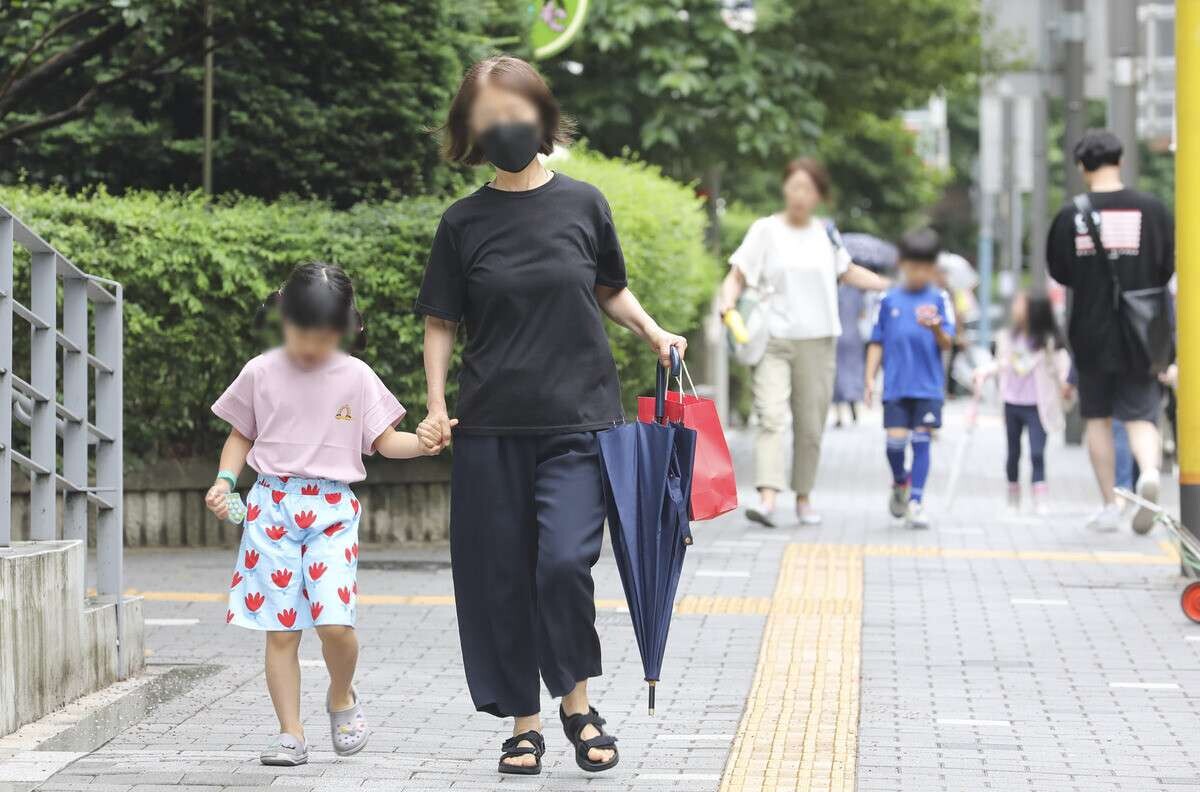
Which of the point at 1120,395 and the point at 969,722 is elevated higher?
the point at 1120,395

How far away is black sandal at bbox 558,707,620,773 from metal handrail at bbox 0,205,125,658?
64.9 inches

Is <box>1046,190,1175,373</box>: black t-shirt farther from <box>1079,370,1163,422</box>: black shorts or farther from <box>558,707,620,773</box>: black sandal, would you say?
<box>558,707,620,773</box>: black sandal

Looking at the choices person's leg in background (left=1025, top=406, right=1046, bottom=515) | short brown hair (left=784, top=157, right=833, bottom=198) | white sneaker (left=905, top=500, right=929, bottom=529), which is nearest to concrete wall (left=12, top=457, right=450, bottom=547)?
short brown hair (left=784, top=157, right=833, bottom=198)

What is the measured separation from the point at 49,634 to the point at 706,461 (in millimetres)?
1901

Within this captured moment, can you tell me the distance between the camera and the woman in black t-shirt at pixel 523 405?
4957mm

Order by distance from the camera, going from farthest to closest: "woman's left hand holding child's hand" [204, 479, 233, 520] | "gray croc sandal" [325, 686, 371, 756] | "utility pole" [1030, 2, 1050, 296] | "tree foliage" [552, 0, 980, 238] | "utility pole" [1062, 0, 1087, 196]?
"utility pole" [1030, 2, 1050, 296] → "utility pole" [1062, 0, 1087, 196] → "tree foliage" [552, 0, 980, 238] → "gray croc sandal" [325, 686, 371, 756] → "woman's left hand holding child's hand" [204, 479, 233, 520]

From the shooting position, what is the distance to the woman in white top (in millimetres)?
10531

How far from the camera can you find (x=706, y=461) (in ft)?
16.5

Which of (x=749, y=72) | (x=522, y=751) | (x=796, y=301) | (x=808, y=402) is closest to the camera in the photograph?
(x=522, y=751)

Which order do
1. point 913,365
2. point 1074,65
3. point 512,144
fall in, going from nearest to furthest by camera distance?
point 512,144
point 913,365
point 1074,65

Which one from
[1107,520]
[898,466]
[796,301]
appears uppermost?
[796,301]

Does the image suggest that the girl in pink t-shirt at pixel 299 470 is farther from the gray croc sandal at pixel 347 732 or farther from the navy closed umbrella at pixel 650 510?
the navy closed umbrella at pixel 650 510

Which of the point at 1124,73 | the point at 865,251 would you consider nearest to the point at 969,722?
the point at 1124,73

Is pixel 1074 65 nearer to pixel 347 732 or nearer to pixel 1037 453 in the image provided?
pixel 1037 453
